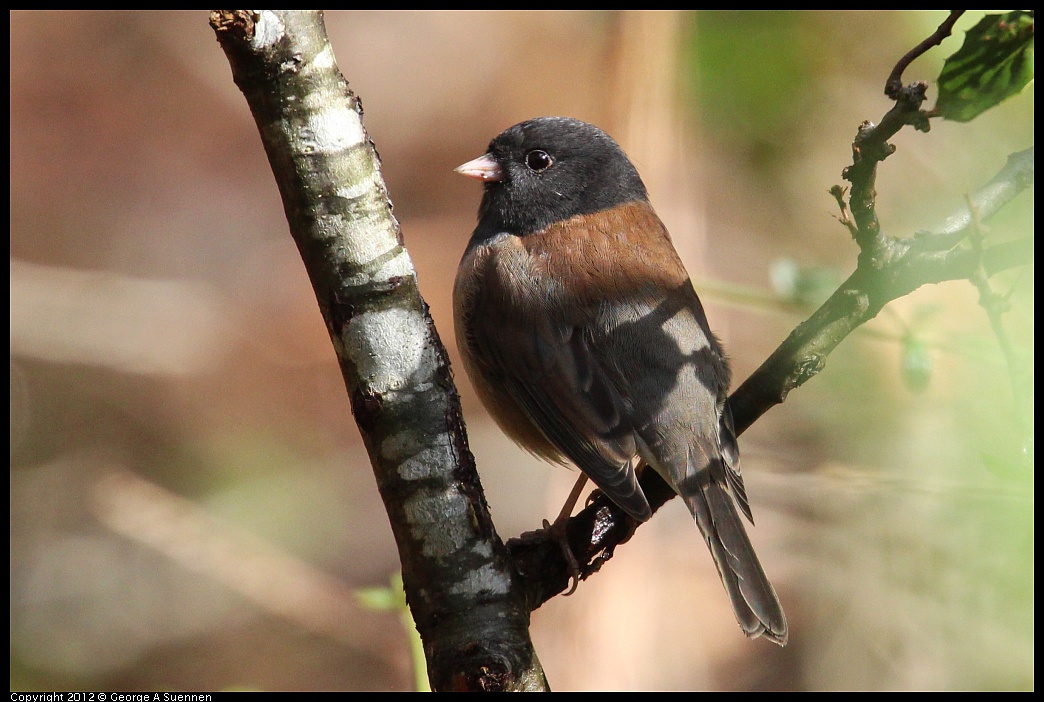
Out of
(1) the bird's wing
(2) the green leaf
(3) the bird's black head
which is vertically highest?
(3) the bird's black head

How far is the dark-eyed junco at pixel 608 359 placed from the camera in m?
2.39

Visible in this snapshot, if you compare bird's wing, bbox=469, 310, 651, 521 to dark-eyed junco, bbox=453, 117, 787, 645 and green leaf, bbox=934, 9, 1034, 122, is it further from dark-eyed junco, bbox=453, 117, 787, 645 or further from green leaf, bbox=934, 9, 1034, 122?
green leaf, bbox=934, 9, 1034, 122

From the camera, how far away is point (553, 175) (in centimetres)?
319

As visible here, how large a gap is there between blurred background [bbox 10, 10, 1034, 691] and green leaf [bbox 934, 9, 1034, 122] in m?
1.44

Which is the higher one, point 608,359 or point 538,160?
point 538,160

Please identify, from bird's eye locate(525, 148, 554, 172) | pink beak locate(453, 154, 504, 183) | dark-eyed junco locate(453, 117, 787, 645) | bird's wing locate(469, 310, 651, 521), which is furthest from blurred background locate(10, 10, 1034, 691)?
pink beak locate(453, 154, 504, 183)

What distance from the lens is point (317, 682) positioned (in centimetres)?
434

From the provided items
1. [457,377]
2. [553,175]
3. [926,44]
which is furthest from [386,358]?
[457,377]

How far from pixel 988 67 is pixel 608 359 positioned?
4.44 ft

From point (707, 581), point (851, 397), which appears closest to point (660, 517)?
point (707, 581)

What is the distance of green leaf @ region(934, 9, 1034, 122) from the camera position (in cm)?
140

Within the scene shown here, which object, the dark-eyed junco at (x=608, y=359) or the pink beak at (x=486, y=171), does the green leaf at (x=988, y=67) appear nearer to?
the dark-eyed junco at (x=608, y=359)

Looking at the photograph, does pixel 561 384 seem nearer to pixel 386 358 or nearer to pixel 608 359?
pixel 608 359

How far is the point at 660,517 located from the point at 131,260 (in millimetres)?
3424
